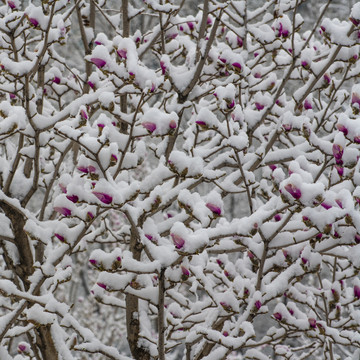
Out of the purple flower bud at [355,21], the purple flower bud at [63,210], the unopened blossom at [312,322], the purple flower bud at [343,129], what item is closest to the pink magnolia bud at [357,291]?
the unopened blossom at [312,322]

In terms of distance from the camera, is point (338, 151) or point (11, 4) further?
point (11, 4)

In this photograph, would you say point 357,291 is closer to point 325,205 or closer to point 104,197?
point 325,205

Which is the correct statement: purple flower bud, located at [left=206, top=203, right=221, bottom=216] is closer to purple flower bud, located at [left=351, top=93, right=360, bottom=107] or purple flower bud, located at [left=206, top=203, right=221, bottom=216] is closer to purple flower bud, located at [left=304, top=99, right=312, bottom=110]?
purple flower bud, located at [left=351, top=93, right=360, bottom=107]

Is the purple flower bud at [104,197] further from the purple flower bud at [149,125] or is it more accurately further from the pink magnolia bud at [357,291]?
the pink magnolia bud at [357,291]

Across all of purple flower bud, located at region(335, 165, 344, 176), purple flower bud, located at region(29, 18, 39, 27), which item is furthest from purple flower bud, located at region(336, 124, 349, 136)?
purple flower bud, located at region(29, 18, 39, 27)

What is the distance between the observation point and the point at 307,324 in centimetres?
238

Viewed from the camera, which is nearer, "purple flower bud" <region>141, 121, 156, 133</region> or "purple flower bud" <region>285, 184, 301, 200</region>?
"purple flower bud" <region>285, 184, 301, 200</region>

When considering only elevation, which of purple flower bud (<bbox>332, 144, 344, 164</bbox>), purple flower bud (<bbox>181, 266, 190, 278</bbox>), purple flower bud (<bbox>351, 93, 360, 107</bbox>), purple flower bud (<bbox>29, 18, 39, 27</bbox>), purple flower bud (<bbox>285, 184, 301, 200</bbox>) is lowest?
purple flower bud (<bbox>181, 266, 190, 278</bbox>)

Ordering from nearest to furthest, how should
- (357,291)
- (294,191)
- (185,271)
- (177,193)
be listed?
1. (294,191)
2. (185,271)
3. (177,193)
4. (357,291)

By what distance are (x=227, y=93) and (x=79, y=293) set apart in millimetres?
9204

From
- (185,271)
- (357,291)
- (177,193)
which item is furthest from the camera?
(357,291)

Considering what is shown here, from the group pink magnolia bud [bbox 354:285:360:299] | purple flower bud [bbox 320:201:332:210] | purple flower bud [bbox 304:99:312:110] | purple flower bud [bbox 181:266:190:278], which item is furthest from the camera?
purple flower bud [bbox 304:99:312:110]

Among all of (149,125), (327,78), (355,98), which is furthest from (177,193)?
(327,78)

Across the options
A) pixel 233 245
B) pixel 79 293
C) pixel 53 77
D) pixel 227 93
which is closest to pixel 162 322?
pixel 233 245
